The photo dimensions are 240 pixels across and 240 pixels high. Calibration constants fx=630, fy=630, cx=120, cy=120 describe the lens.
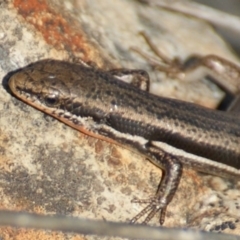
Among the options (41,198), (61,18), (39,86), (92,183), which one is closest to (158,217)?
(92,183)

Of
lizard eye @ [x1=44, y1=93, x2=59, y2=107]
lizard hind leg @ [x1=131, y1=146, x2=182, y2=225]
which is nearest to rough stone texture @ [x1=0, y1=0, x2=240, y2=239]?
lizard hind leg @ [x1=131, y1=146, x2=182, y2=225]

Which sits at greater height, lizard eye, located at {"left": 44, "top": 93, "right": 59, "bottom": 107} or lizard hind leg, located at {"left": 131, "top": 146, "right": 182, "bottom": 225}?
lizard eye, located at {"left": 44, "top": 93, "right": 59, "bottom": 107}

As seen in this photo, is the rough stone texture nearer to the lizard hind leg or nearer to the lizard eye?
the lizard hind leg

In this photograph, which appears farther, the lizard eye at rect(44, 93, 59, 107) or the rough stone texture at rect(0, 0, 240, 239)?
the lizard eye at rect(44, 93, 59, 107)

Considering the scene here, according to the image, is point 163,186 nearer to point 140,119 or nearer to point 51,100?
point 140,119

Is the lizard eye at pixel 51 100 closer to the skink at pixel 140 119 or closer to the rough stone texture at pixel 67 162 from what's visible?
the skink at pixel 140 119

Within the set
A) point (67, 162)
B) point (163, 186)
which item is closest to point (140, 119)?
point (163, 186)

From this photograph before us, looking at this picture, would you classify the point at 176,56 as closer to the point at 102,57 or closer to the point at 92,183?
the point at 102,57
